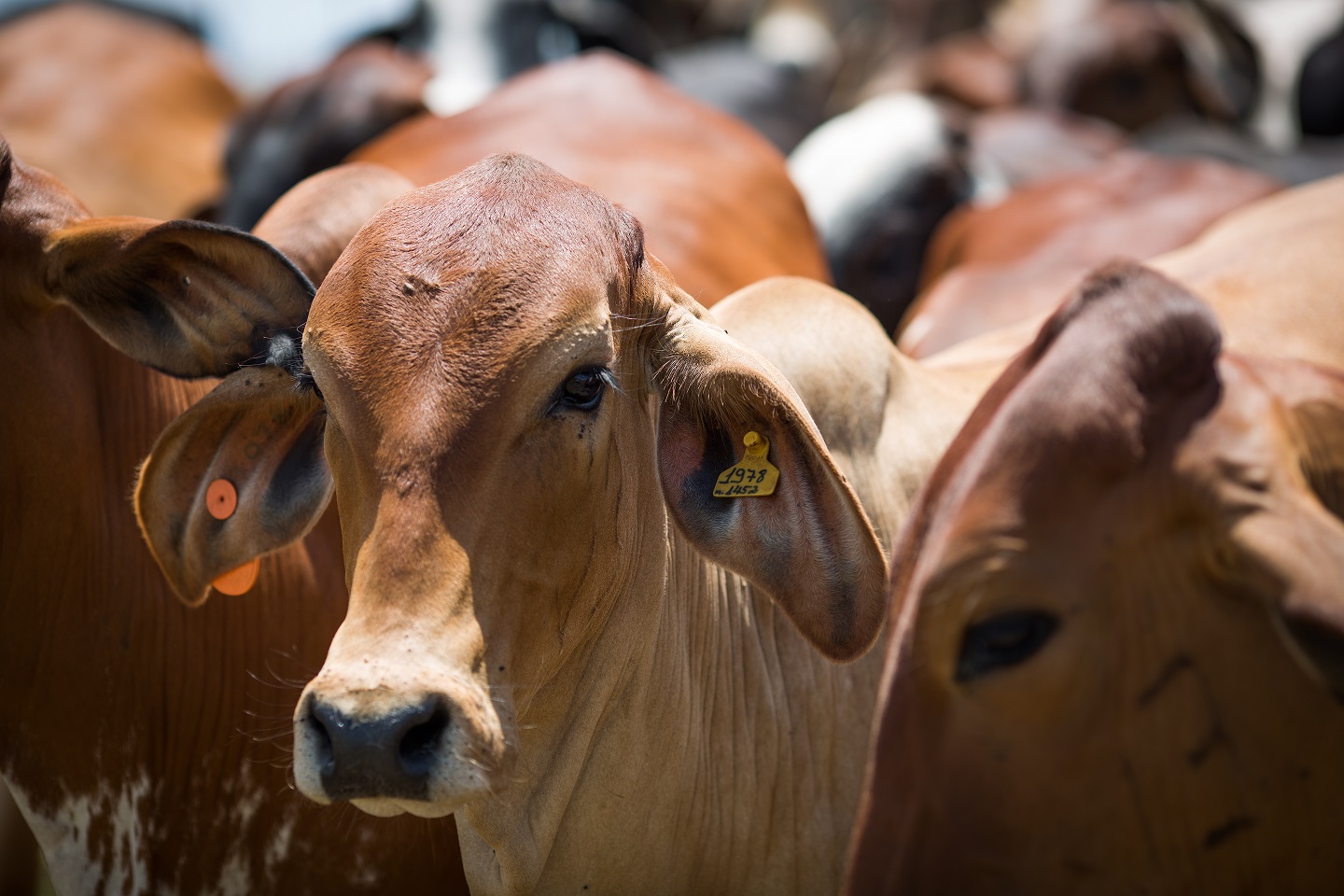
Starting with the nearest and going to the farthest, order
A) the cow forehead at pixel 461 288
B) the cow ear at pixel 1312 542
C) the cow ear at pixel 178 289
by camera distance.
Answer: the cow ear at pixel 1312 542 < the cow forehead at pixel 461 288 < the cow ear at pixel 178 289

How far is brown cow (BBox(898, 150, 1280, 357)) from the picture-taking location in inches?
183

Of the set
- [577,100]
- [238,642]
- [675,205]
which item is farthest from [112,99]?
[238,642]

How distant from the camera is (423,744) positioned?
2.15 meters

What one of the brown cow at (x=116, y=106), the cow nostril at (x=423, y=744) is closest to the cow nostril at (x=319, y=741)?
the cow nostril at (x=423, y=744)

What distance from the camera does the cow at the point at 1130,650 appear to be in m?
1.92

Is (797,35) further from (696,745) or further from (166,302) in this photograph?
(696,745)

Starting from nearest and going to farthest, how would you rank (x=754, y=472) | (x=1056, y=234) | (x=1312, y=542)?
(x=1312, y=542)
(x=754, y=472)
(x=1056, y=234)

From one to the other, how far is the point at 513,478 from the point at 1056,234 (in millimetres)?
3138

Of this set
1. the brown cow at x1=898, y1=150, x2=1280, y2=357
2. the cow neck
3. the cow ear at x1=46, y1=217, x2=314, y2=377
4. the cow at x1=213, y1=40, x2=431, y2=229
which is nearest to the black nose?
the cow neck

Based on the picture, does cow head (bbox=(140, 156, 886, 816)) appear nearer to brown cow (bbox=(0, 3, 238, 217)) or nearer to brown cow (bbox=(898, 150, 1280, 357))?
brown cow (bbox=(898, 150, 1280, 357))

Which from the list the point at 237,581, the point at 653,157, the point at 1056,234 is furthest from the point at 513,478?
the point at 1056,234

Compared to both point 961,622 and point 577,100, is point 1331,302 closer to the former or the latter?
point 961,622

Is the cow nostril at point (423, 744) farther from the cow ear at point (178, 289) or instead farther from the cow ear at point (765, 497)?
the cow ear at point (178, 289)

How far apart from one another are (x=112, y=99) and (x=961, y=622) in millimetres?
6313
